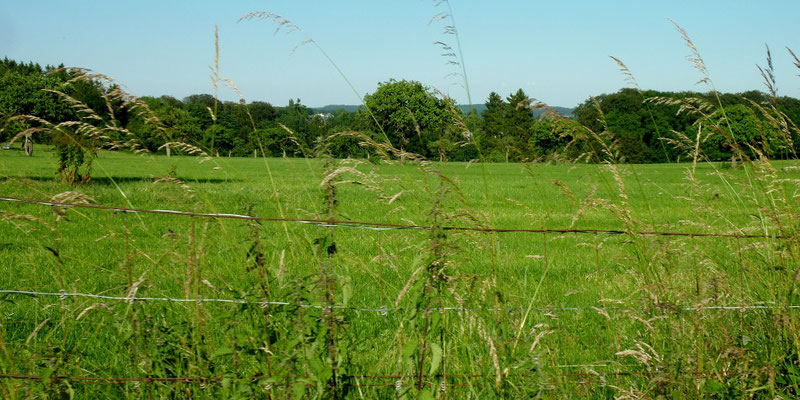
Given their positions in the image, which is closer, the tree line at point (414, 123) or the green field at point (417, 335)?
the green field at point (417, 335)

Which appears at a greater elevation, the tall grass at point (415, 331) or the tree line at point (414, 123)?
the tree line at point (414, 123)

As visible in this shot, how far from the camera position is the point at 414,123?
2994 millimetres

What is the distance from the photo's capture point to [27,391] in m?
2.34

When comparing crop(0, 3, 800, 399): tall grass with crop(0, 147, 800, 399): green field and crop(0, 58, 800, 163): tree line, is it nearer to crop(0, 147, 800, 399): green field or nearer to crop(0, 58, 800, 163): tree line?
crop(0, 147, 800, 399): green field

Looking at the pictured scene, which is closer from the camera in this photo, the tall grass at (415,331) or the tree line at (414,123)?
the tall grass at (415,331)

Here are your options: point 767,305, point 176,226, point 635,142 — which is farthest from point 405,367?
point 635,142

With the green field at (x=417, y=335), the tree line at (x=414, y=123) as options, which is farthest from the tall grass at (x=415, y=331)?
the tree line at (x=414, y=123)

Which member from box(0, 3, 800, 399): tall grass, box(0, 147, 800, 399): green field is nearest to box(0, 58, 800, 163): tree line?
box(0, 3, 800, 399): tall grass

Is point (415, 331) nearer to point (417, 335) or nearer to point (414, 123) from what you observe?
point (417, 335)

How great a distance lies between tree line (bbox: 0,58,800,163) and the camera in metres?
3.42

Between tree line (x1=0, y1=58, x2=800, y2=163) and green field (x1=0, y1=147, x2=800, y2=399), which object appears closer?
Answer: green field (x1=0, y1=147, x2=800, y2=399)

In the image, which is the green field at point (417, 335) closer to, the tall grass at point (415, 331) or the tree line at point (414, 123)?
the tall grass at point (415, 331)

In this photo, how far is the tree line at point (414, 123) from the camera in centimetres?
342

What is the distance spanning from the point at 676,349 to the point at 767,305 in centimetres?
86
